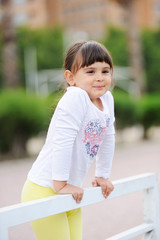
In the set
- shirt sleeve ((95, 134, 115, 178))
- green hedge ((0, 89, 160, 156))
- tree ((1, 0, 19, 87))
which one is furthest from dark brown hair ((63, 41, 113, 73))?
tree ((1, 0, 19, 87))

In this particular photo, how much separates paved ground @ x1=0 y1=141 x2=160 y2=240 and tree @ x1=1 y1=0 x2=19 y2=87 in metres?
2.76

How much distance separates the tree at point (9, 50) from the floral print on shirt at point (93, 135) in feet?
30.7

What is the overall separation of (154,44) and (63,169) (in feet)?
135

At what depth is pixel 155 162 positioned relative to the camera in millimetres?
8812

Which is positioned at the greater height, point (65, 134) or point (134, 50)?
point (65, 134)

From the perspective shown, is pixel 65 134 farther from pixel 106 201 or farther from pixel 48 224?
pixel 106 201

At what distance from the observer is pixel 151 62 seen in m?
40.7

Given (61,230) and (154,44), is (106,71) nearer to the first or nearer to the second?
(61,230)

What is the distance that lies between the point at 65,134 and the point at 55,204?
1.17 ft

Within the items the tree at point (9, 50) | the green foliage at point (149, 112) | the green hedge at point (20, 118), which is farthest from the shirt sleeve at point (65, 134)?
the green foliage at point (149, 112)

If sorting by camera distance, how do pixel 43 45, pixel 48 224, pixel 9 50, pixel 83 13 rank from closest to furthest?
pixel 48 224, pixel 9 50, pixel 43 45, pixel 83 13

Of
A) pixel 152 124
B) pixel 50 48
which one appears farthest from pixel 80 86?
pixel 50 48

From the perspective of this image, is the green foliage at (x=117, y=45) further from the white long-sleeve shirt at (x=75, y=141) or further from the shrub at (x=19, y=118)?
the white long-sleeve shirt at (x=75, y=141)

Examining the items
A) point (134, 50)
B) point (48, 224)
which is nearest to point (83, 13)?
point (134, 50)
